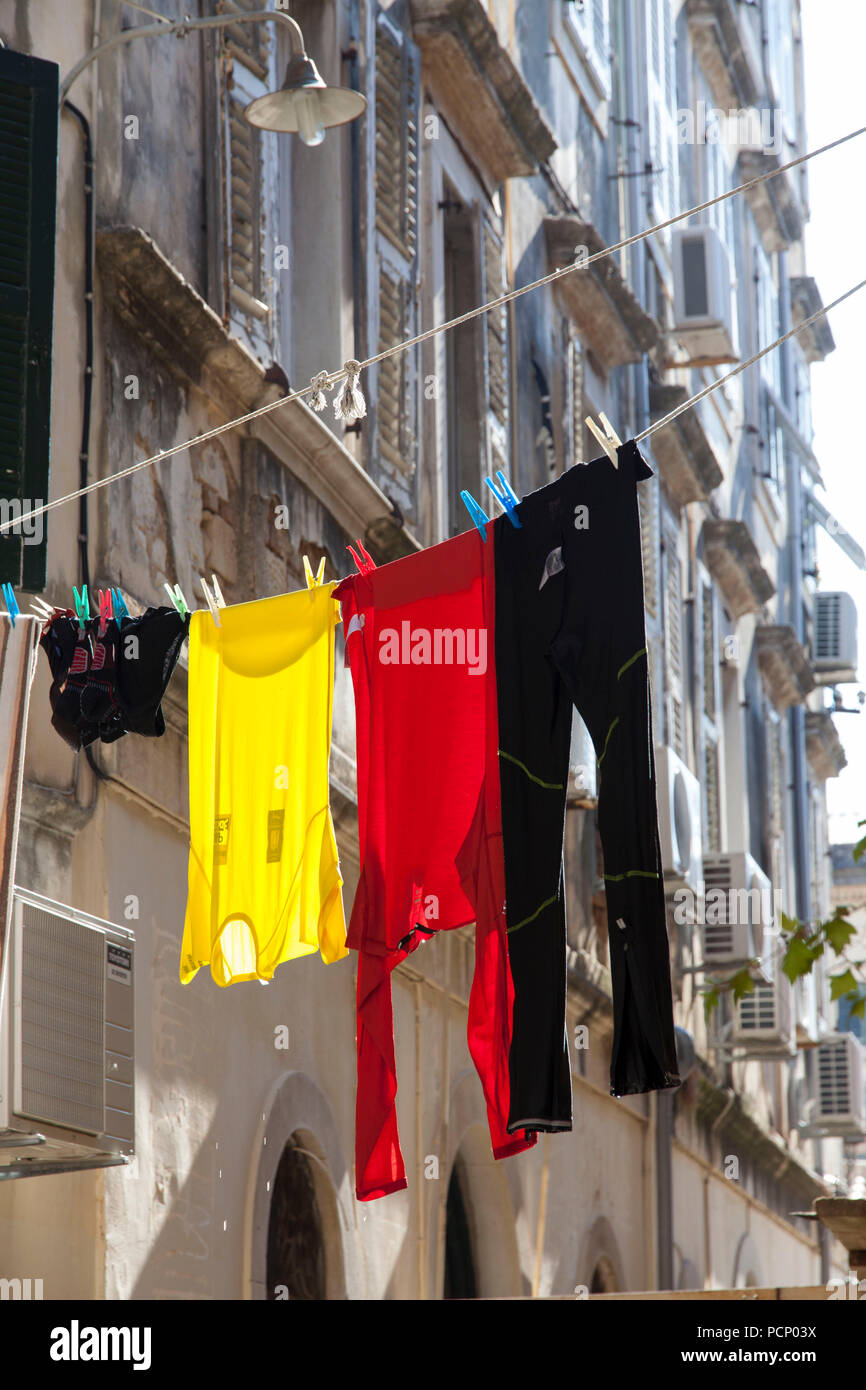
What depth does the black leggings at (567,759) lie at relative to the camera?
5.29 metres

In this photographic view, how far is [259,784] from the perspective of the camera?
6.33 metres

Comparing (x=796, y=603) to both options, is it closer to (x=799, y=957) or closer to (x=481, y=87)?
(x=481, y=87)

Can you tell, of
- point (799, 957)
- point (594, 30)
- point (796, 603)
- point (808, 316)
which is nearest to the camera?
point (799, 957)

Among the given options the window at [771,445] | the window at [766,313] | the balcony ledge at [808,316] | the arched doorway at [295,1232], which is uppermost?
the balcony ledge at [808,316]

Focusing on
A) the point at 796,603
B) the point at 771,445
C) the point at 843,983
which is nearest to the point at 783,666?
the point at 796,603

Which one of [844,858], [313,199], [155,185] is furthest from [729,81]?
[844,858]

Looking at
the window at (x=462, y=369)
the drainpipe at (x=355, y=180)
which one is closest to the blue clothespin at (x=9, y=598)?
the drainpipe at (x=355, y=180)

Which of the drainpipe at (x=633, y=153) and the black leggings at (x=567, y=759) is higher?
the drainpipe at (x=633, y=153)

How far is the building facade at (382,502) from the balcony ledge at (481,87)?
3 centimetres

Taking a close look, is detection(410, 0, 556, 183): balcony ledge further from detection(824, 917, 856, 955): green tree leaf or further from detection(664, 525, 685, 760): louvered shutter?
detection(824, 917, 856, 955): green tree leaf

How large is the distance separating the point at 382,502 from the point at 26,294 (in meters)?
A: 3.46

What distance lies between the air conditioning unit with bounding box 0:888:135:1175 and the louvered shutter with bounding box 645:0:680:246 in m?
13.3

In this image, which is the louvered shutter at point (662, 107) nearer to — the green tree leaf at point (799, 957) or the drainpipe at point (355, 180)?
the drainpipe at point (355, 180)
